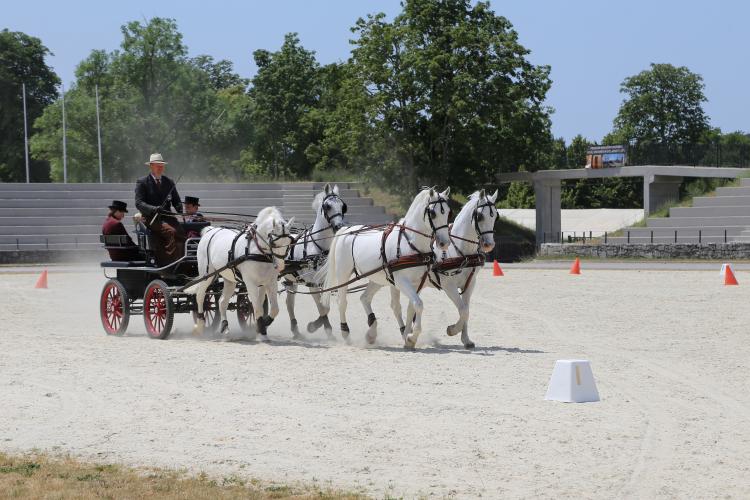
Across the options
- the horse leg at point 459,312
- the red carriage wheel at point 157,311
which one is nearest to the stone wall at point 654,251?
the horse leg at point 459,312

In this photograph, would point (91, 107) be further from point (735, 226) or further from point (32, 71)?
point (735, 226)

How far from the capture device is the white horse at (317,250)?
16812 millimetres

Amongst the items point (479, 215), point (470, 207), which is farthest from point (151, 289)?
point (479, 215)

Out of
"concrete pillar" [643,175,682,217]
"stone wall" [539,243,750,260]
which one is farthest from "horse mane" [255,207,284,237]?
"concrete pillar" [643,175,682,217]

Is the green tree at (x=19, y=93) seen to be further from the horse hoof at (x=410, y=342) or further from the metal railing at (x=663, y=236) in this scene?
the horse hoof at (x=410, y=342)

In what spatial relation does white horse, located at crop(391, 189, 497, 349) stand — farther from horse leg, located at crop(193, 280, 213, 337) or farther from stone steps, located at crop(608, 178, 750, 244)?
stone steps, located at crop(608, 178, 750, 244)

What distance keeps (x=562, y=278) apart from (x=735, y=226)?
565 inches

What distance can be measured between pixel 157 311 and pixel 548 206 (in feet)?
133

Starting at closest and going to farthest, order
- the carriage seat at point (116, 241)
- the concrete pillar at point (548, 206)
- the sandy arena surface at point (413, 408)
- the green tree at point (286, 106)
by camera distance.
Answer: the sandy arena surface at point (413, 408) < the carriage seat at point (116, 241) < the concrete pillar at point (548, 206) < the green tree at point (286, 106)

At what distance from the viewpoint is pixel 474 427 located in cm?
954

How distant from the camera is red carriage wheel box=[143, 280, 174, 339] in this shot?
16547 millimetres

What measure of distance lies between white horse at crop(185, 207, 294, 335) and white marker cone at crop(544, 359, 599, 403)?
592cm

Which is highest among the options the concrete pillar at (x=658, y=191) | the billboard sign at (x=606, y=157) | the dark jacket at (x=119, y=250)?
the billboard sign at (x=606, y=157)

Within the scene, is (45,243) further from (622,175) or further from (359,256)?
(359,256)
